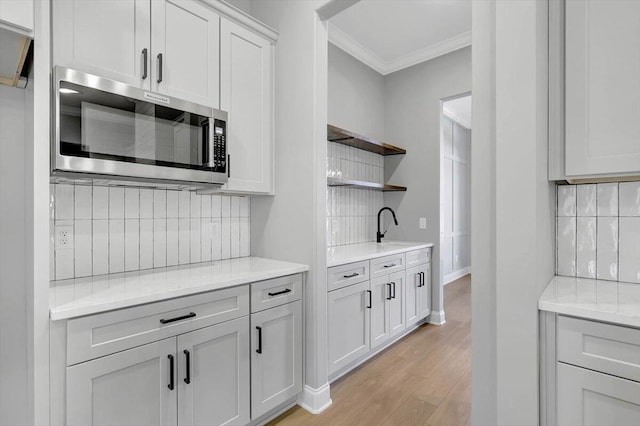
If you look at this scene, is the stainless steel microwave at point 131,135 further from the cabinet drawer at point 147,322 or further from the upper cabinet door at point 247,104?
the cabinet drawer at point 147,322

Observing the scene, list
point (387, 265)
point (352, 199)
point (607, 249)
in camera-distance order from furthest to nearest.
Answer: point (352, 199) → point (387, 265) → point (607, 249)

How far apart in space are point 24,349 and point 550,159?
239 cm

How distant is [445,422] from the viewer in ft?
6.29

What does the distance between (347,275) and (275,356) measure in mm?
807

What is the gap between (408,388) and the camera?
2.29 meters

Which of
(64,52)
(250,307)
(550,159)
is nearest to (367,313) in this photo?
(250,307)

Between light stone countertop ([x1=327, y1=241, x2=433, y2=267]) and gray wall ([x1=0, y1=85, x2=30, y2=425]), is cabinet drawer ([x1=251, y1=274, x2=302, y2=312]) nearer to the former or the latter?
light stone countertop ([x1=327, y1=241, x2=433, y2=267])

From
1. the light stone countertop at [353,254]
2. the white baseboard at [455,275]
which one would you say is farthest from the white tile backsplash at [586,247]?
the white baseboard at [455,275]

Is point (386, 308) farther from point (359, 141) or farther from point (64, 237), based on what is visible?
point (64, 237)

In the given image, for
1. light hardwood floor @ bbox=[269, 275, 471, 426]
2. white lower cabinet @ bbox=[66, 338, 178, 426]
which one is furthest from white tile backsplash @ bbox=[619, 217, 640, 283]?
white lower cabinet @ bbox=[66, 338, 178, 426]

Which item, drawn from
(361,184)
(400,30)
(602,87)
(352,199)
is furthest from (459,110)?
(602,87)

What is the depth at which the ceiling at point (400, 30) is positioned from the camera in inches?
114

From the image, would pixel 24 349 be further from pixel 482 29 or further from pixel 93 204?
pixel 482 29

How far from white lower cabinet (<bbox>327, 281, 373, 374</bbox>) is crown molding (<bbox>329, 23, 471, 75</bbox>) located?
2.47m
